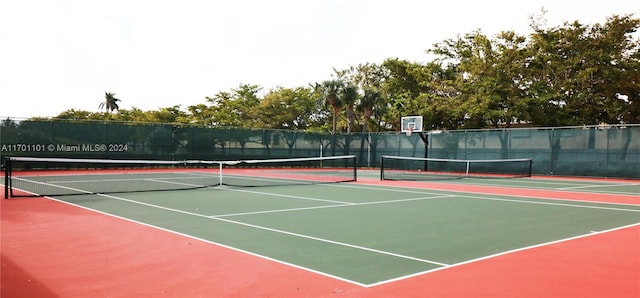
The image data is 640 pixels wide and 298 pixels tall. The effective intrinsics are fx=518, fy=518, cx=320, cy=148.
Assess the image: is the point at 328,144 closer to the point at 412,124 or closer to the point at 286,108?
the point at 412,124

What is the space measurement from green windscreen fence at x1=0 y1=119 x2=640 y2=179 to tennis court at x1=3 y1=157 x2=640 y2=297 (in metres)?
9.59

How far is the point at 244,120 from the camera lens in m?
52.6

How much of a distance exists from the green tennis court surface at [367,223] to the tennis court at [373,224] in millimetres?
14

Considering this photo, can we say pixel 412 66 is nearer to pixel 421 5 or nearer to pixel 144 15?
pixel 421 5

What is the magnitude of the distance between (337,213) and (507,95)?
28.0m

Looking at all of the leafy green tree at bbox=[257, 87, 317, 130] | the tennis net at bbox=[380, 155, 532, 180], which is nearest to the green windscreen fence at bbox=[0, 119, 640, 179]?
the tennis net at bbox=[380, 155, 532, 180]

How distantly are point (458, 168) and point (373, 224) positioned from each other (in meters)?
20.2

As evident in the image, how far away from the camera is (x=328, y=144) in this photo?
109 ft

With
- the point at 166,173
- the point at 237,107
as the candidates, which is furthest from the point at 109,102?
the point at 166,173

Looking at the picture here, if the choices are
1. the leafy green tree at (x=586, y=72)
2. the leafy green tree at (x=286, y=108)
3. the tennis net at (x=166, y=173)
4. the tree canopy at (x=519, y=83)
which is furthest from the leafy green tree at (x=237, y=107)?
the leafy green tree at (x=586, y=72)

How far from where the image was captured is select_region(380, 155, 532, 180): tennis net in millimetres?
23125

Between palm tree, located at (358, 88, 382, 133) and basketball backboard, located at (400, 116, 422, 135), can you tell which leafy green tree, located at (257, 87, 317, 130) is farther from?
basketball backboard, located at (400, 116, 422, 135)

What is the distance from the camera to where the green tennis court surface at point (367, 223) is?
536 cm

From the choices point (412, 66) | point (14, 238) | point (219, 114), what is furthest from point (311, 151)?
Result: point (14, 238)
